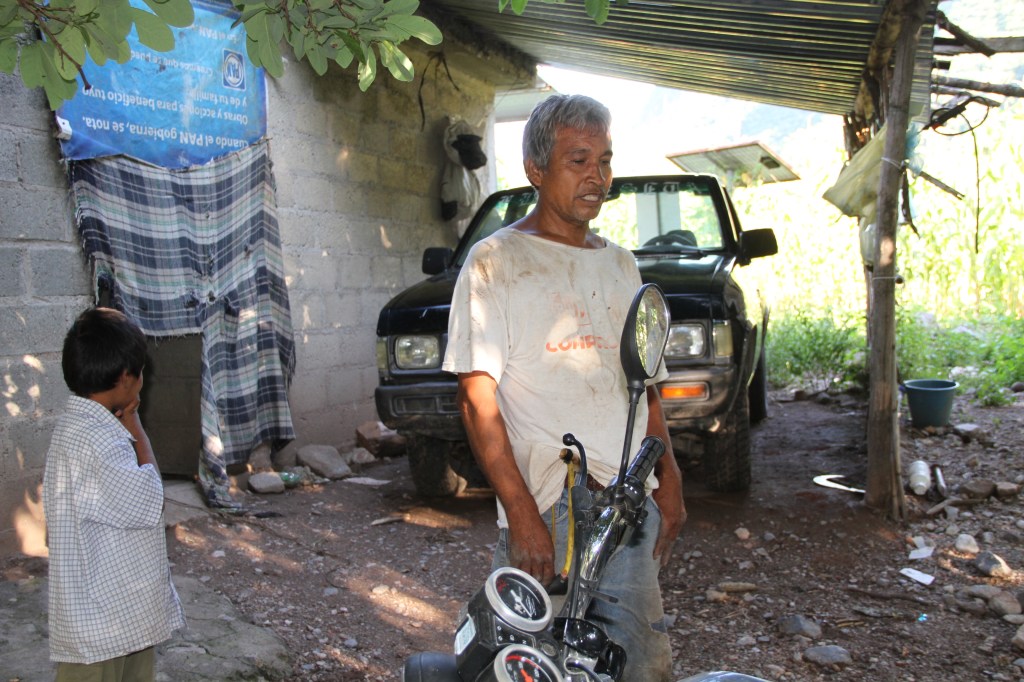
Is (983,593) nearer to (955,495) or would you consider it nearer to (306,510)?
(955,495)

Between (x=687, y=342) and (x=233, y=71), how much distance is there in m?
3.43

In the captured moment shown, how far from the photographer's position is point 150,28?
6.57 ft

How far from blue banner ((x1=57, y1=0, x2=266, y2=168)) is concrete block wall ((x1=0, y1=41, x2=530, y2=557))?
23 centimetres

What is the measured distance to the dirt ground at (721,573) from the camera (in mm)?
3559

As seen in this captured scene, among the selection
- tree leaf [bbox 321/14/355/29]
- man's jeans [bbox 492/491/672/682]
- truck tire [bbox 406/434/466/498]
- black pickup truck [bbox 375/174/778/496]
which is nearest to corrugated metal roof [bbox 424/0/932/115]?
black pickup truck [bbox 375/174/778/496]

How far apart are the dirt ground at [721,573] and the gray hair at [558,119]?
2.32 m

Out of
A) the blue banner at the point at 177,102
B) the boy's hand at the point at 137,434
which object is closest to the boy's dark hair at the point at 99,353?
the boy's hand at the point at 137,434

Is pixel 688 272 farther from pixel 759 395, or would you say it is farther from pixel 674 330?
pixel 759 395

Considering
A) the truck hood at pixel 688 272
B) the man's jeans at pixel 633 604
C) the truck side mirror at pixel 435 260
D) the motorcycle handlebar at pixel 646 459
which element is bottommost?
the man's jeans at pixel 633 604

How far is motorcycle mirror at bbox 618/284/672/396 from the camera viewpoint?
4.88 ft

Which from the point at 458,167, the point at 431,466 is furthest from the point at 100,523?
the point at 458,167

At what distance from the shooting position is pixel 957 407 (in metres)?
7.79

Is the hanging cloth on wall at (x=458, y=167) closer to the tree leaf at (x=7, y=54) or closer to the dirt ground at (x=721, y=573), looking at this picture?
the dirt ground at (x=721, y=573)

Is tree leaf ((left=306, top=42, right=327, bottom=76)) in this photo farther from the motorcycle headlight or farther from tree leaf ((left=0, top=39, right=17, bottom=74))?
the motorcycle headlight
